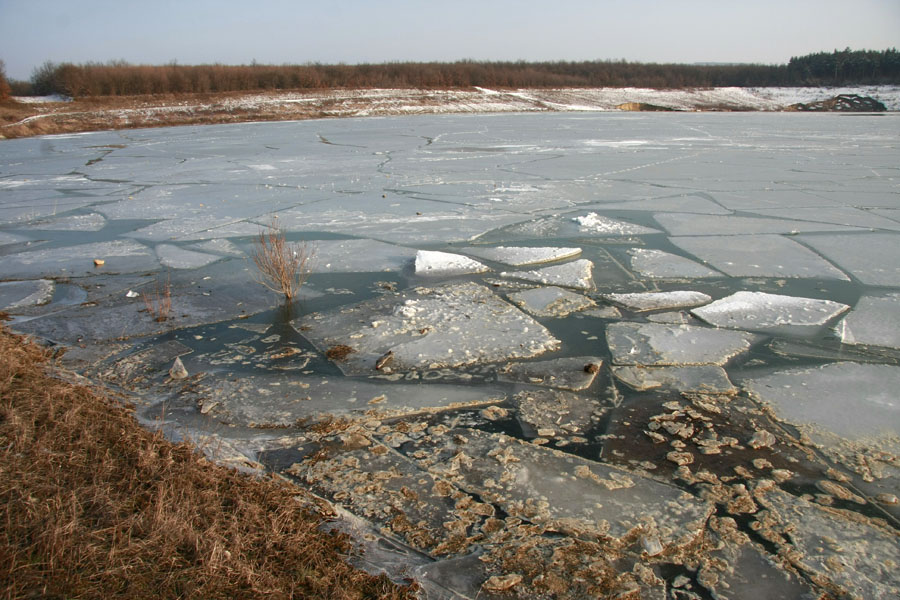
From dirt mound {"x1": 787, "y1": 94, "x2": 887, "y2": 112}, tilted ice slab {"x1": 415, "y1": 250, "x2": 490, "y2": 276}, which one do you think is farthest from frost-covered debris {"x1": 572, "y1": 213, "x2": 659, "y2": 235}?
dirt mound {"x1": 787, "y1": 94, "x2": 887, "y2": 112}

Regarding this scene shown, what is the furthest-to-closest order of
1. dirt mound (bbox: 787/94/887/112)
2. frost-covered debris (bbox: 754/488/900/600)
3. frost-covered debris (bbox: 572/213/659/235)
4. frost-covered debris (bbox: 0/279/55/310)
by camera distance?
1. dirt mound (bbox: 787/94/887/112)
2. frost-covered debris (bbox: 572/213/659/235)
3. frost-covered debris (bbox: 0/279/55/310)
4. frost-covered debris (bbox: 754/488/900/600)

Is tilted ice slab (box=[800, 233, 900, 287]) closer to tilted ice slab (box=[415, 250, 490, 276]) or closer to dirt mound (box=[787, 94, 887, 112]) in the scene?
tilted ice slab (box=[415, 250, 490, 276])

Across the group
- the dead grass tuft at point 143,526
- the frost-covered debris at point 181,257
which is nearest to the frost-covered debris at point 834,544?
the dead grass tuft at point 143,526

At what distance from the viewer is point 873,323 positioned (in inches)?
130

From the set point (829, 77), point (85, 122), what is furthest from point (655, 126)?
point (829, 77)

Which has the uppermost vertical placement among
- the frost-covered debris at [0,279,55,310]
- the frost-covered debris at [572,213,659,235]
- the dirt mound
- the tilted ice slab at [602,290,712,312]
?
the dirt mound

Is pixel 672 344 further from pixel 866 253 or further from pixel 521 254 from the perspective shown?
pixel 866 253

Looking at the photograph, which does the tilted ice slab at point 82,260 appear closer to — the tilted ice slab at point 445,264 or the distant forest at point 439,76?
the tilted ice slab at point 445,264

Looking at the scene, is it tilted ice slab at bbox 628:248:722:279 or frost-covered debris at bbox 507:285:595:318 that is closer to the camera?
frost-covered debris at bbox 507:285:595:318

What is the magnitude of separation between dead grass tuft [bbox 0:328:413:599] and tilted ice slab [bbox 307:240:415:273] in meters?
2.46

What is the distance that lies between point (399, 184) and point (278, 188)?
1.56m

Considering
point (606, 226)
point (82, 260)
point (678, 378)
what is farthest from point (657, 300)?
point (82, 260)

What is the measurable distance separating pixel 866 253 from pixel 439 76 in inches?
1315

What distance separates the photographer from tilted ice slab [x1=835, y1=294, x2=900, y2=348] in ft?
10.2
